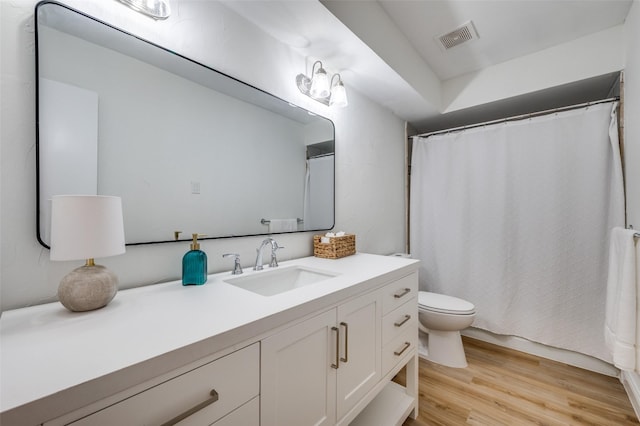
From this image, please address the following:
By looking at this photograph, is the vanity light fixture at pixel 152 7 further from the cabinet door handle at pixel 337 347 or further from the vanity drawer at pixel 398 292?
the vanity drawer at pixel 398 292

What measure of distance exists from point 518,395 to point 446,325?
1.77ft

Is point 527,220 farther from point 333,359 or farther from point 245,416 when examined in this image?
point 245,416

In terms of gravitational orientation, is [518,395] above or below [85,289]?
below

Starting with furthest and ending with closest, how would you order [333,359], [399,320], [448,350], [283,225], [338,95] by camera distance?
[448,350] → [338,95] → [283,225] → [399,320] → [333,359]

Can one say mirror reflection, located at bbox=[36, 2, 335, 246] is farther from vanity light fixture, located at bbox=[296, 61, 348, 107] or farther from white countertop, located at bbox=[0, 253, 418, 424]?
white countertop, located at bbox=[0, 253, 418, 424]

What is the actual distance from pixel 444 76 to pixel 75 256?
9.38 feet

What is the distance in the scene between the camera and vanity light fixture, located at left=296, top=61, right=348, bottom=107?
1526 mm

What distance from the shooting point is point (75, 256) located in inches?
26.2

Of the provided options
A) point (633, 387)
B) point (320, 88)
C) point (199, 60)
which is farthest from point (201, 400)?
point (633, 387)

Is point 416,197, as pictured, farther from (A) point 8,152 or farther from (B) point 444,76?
(A) point 8,152

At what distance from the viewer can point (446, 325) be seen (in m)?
1.91

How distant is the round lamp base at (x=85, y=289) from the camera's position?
70cm

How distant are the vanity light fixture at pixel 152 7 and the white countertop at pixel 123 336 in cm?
100

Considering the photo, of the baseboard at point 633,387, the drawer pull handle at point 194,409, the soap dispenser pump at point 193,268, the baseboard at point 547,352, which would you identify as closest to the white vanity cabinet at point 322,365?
the drawer pull handle at point 194,409
